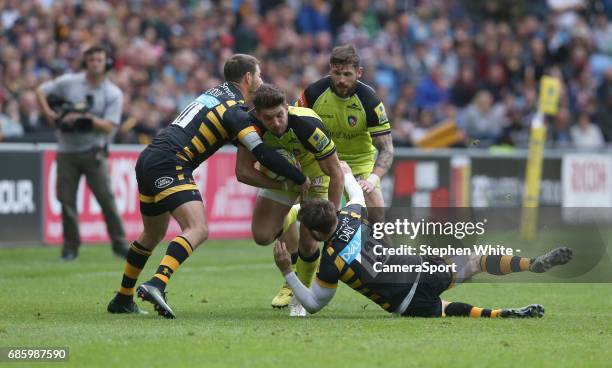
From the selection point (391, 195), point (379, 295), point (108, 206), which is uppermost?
point (379, 295)

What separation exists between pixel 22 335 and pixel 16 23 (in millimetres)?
12393

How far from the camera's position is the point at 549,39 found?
1108 inches

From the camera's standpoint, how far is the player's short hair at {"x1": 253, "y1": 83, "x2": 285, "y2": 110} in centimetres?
934

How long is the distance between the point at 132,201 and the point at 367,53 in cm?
891

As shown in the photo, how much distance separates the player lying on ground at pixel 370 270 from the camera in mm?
9086

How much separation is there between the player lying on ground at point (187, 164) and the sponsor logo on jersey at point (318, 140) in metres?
0.27

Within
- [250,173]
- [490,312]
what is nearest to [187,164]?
[250,173]

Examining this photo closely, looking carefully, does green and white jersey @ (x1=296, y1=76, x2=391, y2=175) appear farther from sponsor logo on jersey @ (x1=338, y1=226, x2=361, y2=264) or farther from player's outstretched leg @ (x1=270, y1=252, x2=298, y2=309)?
sponsor logo on jersey @ (x1=338, y1=226, x2=361, y2=264)

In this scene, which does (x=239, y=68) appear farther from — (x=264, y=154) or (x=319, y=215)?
(x=319, y=215)

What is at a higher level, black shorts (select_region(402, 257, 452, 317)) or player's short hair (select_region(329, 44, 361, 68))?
player's short hair (select_region(329, 44, 361, 68))

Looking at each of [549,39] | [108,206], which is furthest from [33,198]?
[549,39]

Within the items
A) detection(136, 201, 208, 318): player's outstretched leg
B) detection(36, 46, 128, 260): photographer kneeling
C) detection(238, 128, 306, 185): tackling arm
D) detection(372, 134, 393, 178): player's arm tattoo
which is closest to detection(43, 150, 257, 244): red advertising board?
detection(36, 46, 128, 260): photographer kneeling

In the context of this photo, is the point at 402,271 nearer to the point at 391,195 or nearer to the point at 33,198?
the point at 33,198

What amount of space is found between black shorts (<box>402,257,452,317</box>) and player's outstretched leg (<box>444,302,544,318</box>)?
11cm
